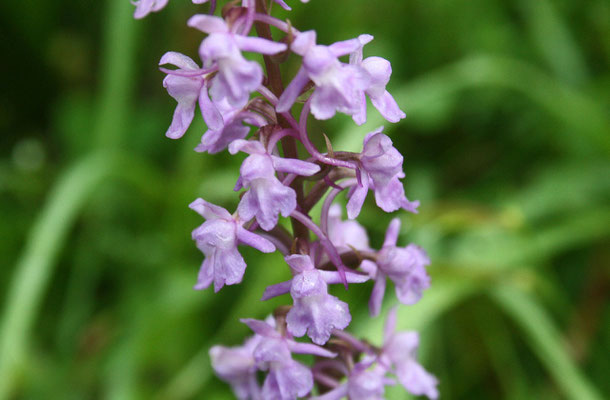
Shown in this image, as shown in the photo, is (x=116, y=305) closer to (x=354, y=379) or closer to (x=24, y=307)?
(x=24, y=307)

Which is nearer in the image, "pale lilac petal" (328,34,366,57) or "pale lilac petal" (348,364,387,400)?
"pale lilac petal" (328,34,366,57)

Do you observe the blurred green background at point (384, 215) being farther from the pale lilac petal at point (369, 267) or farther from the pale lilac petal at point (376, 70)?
the pale lilac petal at point (376, 70)

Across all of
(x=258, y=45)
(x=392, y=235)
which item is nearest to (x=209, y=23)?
(x=258, y=45)

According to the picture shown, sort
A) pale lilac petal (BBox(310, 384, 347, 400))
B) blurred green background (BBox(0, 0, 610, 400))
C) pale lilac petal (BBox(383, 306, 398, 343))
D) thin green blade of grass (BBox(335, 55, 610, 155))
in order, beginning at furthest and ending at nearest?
thin green blade of grass (BBox(335, 55, 610, 155))
blurred green background (BBox(0, 0, 610, 400))
pale lilac petal (BBox(383, 306, 398, 343))
pale lilac petal (BBox(310, 384, 347, 400))

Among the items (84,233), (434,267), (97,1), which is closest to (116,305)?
(84,233)

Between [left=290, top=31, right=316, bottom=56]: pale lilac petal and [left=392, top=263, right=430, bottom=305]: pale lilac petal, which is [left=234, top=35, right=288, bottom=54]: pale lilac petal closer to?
[left=290, top=31, right=316, bottom=56]: pale lilac petal

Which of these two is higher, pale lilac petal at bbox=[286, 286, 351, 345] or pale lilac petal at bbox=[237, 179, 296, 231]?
pale lilac petal at bbox=[237, 179, 296, 231]

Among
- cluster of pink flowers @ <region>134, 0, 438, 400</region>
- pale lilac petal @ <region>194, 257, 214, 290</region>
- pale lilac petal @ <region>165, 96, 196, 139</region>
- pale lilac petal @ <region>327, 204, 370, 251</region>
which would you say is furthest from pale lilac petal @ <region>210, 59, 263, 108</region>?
pale lilac petal @ <region>327, 204, 370, 251</region>

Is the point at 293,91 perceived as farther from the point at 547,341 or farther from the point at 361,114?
the point at 547,341
